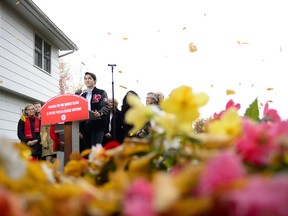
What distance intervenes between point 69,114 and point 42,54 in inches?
323

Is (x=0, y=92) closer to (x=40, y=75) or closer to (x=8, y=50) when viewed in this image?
(x=8, y=50)

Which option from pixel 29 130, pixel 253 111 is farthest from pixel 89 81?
pixel 253 111

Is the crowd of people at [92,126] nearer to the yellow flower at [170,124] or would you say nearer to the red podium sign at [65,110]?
the red podium sign at [65,110]

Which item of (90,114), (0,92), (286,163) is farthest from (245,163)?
(0,92)

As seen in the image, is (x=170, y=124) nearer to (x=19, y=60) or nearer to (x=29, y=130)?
(x=29, y=130)

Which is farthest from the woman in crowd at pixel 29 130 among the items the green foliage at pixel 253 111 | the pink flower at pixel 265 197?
the pink flower at pixel 265 197

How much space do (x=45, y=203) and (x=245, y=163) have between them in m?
0.21

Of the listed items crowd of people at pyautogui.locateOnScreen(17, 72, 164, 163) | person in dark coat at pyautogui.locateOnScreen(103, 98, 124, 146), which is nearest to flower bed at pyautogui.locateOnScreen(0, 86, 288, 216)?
crowd of people at pyautogui.locateOnScreen(17, 72, 164, 163)

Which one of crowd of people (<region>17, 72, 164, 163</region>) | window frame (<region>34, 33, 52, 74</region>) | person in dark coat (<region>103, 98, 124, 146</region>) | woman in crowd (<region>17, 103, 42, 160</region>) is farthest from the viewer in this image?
window frame (<region>34, 33, 52, 74</region>)

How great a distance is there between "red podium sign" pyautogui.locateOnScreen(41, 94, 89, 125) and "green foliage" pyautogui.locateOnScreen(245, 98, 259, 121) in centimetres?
434

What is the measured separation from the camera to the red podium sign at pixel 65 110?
5.05m

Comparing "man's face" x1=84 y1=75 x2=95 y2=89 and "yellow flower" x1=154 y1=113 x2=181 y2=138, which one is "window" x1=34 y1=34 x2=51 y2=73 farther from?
"yellow flower" x1=154 y1=113 x2=181 y2=138

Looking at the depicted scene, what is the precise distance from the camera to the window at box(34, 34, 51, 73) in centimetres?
1247

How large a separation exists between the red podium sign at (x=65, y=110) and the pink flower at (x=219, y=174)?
4.74 meters
